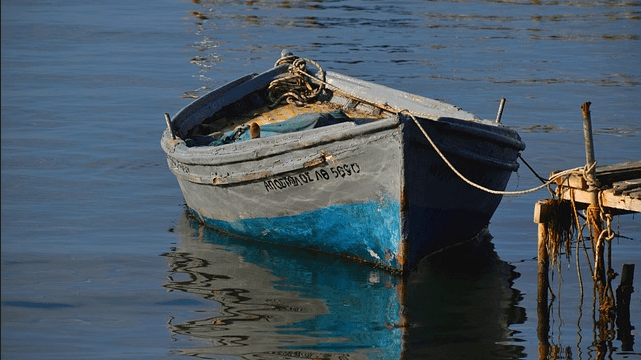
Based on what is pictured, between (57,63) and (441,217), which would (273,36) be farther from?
(441,217)

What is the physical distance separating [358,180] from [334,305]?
1.20m

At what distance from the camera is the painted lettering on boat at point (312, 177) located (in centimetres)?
981

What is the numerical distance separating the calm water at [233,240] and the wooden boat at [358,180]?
34cm

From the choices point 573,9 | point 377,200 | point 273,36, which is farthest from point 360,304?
point 573,9

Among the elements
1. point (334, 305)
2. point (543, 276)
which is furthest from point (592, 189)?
point (334, 305)

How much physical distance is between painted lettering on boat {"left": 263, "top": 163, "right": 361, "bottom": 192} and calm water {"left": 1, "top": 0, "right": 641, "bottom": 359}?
0.93 meters

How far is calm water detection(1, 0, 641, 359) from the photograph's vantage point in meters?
8.70

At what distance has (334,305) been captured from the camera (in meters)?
9.62

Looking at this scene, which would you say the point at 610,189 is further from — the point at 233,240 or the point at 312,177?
the point at 233,240

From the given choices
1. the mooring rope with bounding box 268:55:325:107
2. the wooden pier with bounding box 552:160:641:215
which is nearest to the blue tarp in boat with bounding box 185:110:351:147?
the mooring rope with bounding box 268:55:325:107

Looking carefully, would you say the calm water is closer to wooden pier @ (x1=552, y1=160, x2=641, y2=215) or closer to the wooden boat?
the wooden boat

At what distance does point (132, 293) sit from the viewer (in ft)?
32.8

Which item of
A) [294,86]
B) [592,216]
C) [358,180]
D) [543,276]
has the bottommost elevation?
[543,276]

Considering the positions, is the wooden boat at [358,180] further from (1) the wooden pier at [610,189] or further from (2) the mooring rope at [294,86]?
(2) the mooring rope at [294,86]
